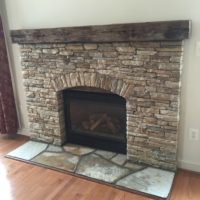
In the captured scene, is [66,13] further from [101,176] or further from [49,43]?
[101,176]

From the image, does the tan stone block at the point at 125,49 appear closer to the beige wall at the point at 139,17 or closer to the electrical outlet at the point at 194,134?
the beige wall at the point at 139,17

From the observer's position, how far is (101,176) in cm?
224

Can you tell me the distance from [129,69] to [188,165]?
3.52 feet

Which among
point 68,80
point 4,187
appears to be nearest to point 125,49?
point 68,80

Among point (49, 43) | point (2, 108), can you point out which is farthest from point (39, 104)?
point (49, 43)

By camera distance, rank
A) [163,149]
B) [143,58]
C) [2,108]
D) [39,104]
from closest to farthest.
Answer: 1. [143,58]
2. [163,149]
3. [39,104]
4. [2,108]

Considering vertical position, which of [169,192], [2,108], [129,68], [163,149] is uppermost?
[129,68]

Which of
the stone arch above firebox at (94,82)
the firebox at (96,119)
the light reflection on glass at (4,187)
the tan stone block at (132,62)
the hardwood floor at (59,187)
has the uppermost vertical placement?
the tan stone block at (132,62)

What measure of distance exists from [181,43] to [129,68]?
0.49 m

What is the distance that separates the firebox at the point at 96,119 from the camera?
2.53m

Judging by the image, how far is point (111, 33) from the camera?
2.11 metres

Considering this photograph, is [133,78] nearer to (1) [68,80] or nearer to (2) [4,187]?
(1) [68,80]

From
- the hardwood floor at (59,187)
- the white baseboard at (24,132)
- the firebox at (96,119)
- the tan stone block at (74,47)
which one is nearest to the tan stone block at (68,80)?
the firebox at (96,119)

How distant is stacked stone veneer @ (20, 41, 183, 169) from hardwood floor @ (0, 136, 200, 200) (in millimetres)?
238
